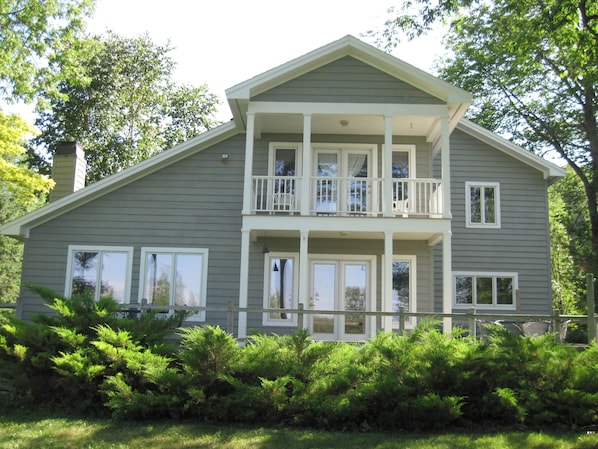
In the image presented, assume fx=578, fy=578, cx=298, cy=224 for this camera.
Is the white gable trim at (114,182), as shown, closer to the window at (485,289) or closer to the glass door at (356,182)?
the glass door at (356,182)

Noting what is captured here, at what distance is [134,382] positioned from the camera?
8.00 m

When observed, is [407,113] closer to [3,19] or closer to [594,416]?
[594,416]

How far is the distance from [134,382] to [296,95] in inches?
288

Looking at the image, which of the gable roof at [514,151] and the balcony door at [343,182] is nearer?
the balcony door at [343,182]

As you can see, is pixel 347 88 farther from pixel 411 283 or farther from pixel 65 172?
pixel 65 172

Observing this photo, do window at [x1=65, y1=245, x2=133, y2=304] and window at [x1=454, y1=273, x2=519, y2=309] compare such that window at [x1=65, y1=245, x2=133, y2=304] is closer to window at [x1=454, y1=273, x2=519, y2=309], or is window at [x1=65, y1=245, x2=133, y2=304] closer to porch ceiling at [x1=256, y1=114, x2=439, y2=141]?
porch ceiling at [x1=256, y1=114, x2=439, y2=141]

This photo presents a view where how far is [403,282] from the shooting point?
1420cm

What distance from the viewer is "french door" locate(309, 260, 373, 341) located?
13789 mm

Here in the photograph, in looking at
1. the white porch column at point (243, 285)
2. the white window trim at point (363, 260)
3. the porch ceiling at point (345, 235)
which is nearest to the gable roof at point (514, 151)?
the porch ceiling at point (345, 235)

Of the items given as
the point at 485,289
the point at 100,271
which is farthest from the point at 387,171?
the point at 100,271

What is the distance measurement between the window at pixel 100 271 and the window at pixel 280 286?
3.29m

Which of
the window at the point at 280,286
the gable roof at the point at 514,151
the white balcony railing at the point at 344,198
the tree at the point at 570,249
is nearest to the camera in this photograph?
the white balcony railing at the point at 344,198

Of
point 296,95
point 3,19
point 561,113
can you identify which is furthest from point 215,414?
point 561,113

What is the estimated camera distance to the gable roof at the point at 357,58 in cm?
1248
